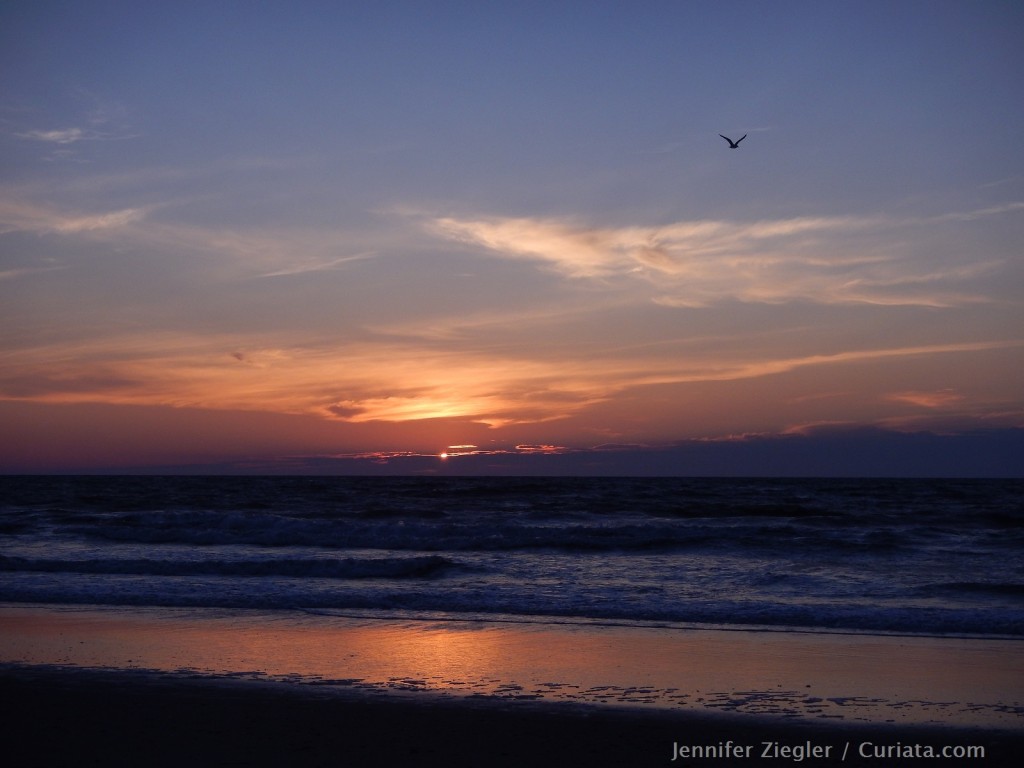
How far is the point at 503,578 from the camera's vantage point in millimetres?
19484

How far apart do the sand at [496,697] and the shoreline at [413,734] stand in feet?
0.08

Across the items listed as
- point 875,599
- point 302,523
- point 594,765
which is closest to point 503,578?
point 875,599

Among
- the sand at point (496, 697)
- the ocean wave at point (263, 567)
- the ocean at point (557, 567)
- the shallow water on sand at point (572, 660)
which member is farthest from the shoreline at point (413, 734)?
the ocean wave at point (263, 567)

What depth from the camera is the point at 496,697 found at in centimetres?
919

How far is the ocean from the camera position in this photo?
15078 millimetres

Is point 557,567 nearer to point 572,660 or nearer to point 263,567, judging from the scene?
point 263,567

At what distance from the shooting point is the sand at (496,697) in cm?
771

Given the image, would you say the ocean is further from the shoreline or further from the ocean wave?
the shoreline

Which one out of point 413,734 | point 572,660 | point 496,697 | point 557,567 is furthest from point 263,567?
point 413,734

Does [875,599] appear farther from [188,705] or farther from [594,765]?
[188,705]

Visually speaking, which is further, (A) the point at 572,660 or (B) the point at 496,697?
(A) the point at 572,660

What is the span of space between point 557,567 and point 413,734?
1370cm

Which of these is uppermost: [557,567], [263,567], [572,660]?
[572,660]

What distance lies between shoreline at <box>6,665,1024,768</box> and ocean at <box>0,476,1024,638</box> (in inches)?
214
